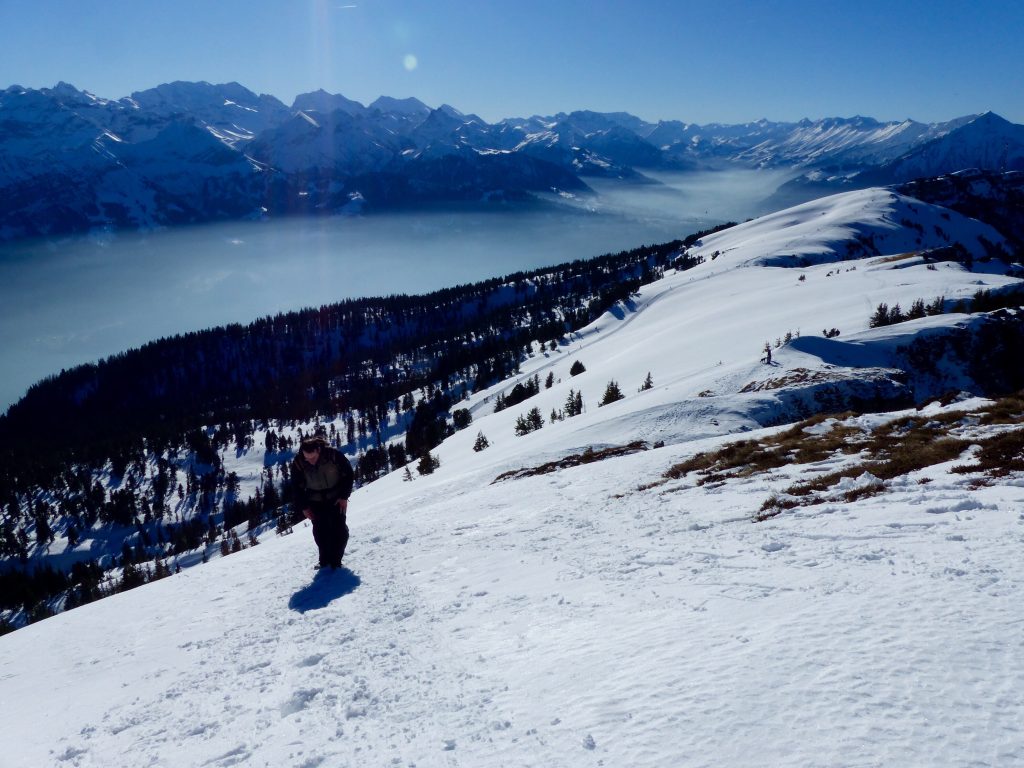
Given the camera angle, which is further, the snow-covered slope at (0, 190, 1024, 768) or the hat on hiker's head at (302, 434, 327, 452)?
the hat on hiker's head at (302, 434, 327, 452)

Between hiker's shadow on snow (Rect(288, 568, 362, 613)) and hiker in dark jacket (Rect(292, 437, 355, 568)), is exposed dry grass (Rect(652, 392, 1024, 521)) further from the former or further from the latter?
hiker in dark jacket (Rect(292, 437, 355, 568))

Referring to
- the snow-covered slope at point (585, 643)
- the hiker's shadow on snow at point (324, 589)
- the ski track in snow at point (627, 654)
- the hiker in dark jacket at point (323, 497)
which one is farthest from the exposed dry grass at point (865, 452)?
the hiker in dark jacket at point (323, 497)

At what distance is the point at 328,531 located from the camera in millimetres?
12500

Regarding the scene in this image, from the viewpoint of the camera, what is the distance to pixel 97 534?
145 meters

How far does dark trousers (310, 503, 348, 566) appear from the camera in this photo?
1248cm

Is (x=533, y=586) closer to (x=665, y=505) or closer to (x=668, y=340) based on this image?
(x=665, y=505)

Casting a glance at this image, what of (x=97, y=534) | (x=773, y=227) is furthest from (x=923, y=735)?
(x=773, y=227)

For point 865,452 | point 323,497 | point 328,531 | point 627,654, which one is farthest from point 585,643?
point 865,452

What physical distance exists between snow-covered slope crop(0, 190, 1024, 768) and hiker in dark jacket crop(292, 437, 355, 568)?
2.28 feet

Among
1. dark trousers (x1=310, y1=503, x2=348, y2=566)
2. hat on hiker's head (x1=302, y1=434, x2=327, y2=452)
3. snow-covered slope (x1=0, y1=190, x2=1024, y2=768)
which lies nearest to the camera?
snow-covered slope (x1=0, y1=190, x2=1024, y2=768)

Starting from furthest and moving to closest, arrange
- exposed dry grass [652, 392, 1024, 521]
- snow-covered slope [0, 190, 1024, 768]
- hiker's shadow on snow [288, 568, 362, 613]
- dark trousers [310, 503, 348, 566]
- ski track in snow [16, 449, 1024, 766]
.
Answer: dark trousers [310, 503, 348, 566] → exposed dry grass [652, 392, 1024, 521] → hiker's shadow on snow [288, 568, 362, 613] → snow-covered slope [0, 190, 1024, 768] → ski track in snow [16, 449, 1024, 766]

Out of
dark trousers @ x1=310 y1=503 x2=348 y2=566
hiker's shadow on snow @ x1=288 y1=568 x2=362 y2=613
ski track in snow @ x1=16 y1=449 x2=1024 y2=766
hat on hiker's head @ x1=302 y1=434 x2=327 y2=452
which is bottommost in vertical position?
hiker's shadow on snow @ x1=288 y1=568 x2=362 y2=613

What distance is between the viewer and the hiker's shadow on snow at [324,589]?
10453mm

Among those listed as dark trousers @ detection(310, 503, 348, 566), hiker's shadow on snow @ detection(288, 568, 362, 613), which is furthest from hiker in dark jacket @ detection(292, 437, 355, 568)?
hiker's shadow on snow @ detection(288, 568, 362, 613)
